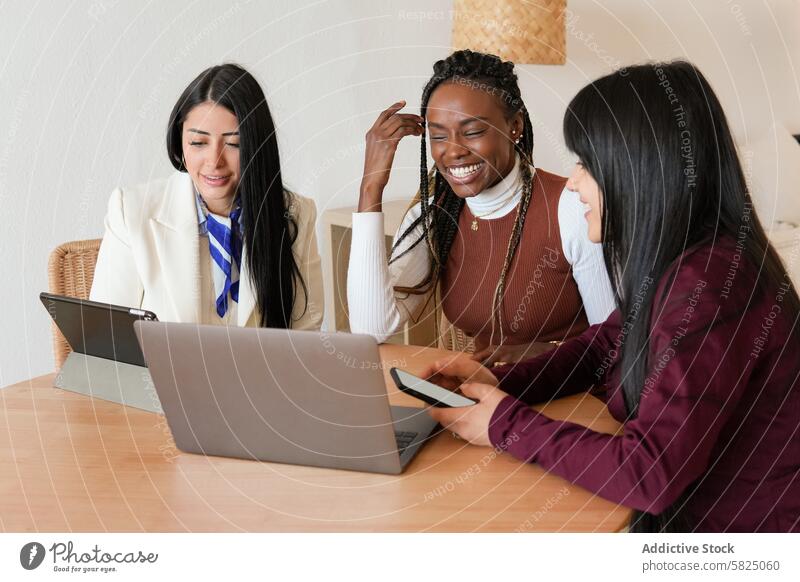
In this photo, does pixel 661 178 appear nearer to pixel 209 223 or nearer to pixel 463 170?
pixel 463 170

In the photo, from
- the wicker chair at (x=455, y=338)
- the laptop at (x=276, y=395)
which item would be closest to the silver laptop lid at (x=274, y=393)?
the laptop at (x=276, y=395)

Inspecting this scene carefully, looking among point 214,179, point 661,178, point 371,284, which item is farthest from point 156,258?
point 661,178

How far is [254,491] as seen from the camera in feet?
3.37

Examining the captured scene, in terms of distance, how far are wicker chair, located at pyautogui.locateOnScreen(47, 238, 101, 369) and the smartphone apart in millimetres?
891

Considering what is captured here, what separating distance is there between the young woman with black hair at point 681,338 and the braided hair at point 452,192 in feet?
1.88

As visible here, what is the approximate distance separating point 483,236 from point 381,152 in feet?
0.88

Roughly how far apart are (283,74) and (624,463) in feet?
6.88

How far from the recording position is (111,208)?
173 cm

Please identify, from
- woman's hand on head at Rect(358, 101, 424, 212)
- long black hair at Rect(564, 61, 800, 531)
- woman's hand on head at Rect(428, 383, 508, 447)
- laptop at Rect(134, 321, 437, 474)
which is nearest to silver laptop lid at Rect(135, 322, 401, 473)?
laptop at Rect(134, 321, 437, 474)

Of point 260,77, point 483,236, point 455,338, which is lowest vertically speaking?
point 455,338
